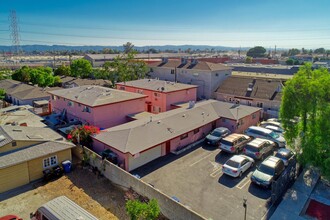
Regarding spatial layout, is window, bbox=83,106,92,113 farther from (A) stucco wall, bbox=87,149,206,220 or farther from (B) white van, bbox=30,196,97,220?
(B) white van, bbox=30,196,97,220

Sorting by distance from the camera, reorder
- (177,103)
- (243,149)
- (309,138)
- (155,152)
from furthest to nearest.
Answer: (177,103), (243,149), (155,152), (309,138)

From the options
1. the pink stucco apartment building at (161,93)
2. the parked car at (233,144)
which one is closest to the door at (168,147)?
the parked car at (233,144)

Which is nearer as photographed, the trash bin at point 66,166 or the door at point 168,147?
the trash bin at point 66,166

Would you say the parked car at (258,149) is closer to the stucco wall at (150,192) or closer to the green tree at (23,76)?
the stucco wall at (150,192)

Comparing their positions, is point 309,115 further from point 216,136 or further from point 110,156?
point 110,156

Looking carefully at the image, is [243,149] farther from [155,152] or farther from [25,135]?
[25,135]

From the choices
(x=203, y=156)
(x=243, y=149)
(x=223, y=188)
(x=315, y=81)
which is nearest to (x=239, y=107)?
(x=243, y=149)

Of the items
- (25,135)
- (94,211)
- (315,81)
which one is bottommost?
(94,211)
